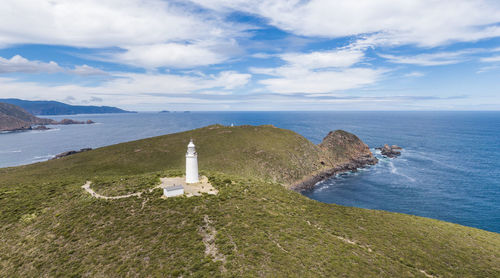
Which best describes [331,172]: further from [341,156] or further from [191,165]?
[191,165]

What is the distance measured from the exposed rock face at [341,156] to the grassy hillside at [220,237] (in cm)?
5044

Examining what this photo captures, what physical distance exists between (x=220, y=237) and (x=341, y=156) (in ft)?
296

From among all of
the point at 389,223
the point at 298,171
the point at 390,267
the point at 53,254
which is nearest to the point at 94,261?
the point at 53,254

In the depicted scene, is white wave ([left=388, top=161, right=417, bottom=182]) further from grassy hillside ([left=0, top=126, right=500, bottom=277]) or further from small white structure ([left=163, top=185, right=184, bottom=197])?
small white structure ([left=163, top=185, right=184, bottom=197])

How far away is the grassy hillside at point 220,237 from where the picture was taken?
1944cm

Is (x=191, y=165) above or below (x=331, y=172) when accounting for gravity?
above

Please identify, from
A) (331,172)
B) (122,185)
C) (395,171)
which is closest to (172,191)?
(122,185)

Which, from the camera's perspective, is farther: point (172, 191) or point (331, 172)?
point (331, 172)

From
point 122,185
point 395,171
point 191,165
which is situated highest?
point 191,165

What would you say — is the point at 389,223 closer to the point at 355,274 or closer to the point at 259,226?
the point at 355,274

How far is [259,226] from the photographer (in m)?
24.8

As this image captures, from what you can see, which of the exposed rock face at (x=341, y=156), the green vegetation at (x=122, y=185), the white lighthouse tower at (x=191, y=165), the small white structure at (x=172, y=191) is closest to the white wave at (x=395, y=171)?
the exposed rock face at (x=341, y=156)

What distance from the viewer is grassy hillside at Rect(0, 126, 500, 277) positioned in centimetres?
1944

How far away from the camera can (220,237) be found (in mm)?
22172
